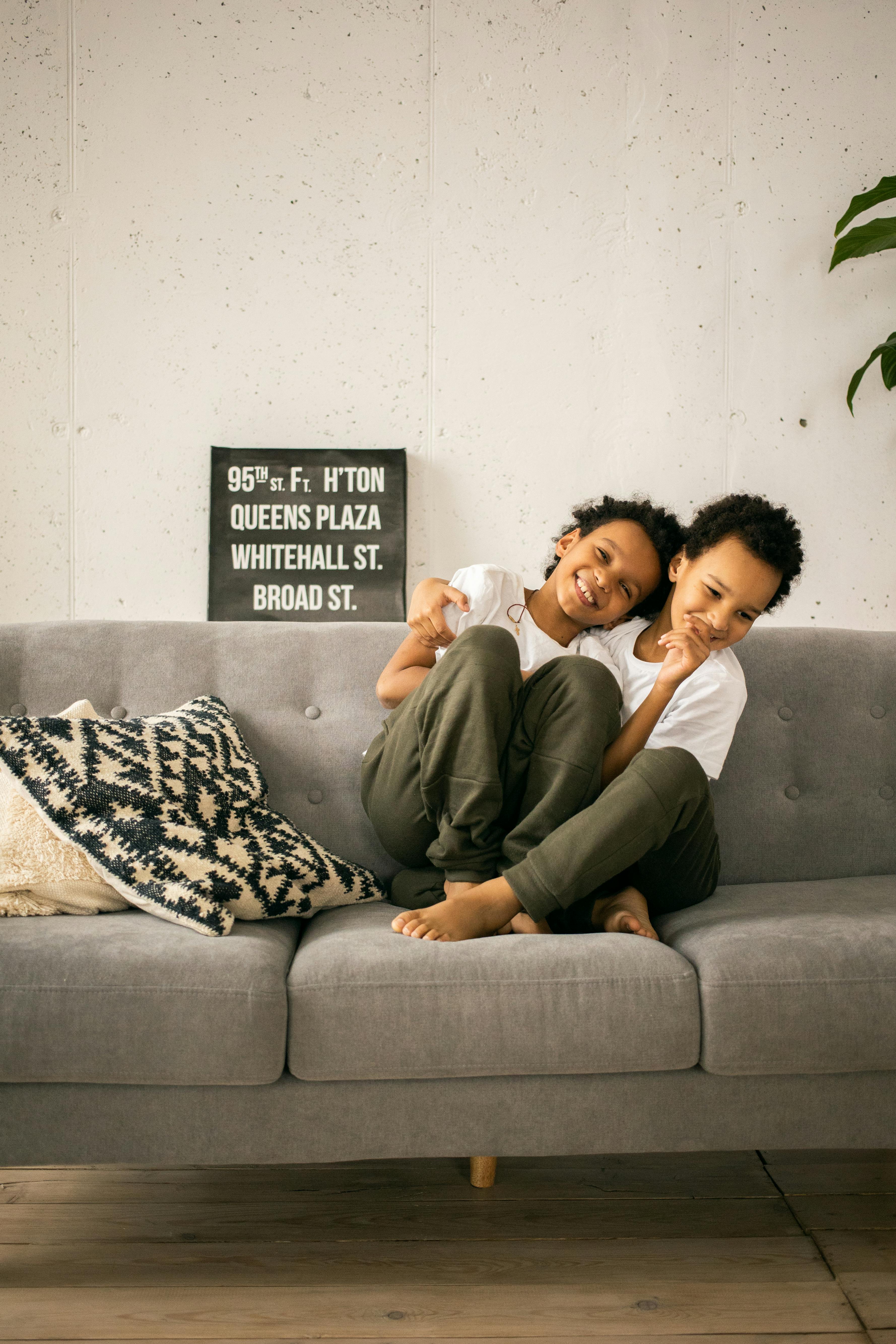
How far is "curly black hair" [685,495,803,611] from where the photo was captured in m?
1.55

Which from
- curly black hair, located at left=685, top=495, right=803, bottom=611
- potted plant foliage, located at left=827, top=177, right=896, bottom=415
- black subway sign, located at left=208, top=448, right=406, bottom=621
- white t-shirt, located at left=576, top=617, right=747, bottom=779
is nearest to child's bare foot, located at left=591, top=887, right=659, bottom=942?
white t-shirt, located at left=576, top=617, right=747, bottom=779

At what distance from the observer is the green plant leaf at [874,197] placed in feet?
6.86

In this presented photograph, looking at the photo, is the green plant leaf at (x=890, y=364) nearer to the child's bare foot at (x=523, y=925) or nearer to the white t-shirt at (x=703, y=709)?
the white t-shirt at (x=703, y=709)

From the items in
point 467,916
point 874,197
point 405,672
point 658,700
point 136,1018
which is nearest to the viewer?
point 136,1018

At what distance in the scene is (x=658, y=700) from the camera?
57.7 inches

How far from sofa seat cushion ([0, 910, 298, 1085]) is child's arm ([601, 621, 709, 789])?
639 millimetres

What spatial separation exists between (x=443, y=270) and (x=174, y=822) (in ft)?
5.21

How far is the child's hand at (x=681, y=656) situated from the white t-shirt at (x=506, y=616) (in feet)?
0.47

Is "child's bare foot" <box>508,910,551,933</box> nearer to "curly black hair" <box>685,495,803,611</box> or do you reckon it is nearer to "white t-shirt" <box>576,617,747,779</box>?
"white t-shirt" <box>576,617,747,779</box>

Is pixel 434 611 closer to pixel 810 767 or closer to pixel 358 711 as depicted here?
pixel 358 711

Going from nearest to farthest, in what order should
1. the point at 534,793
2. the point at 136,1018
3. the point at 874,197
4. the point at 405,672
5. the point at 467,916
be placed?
1. the point at 136,1018
2. the point at 467,916
3. the point at 534,793
4. the point at 405,672
5. the point at 874,197

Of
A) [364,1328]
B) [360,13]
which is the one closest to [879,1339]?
[364,1328]

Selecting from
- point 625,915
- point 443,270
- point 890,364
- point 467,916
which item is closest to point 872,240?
point 890,364

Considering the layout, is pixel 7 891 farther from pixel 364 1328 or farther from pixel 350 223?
pixel 350 223
